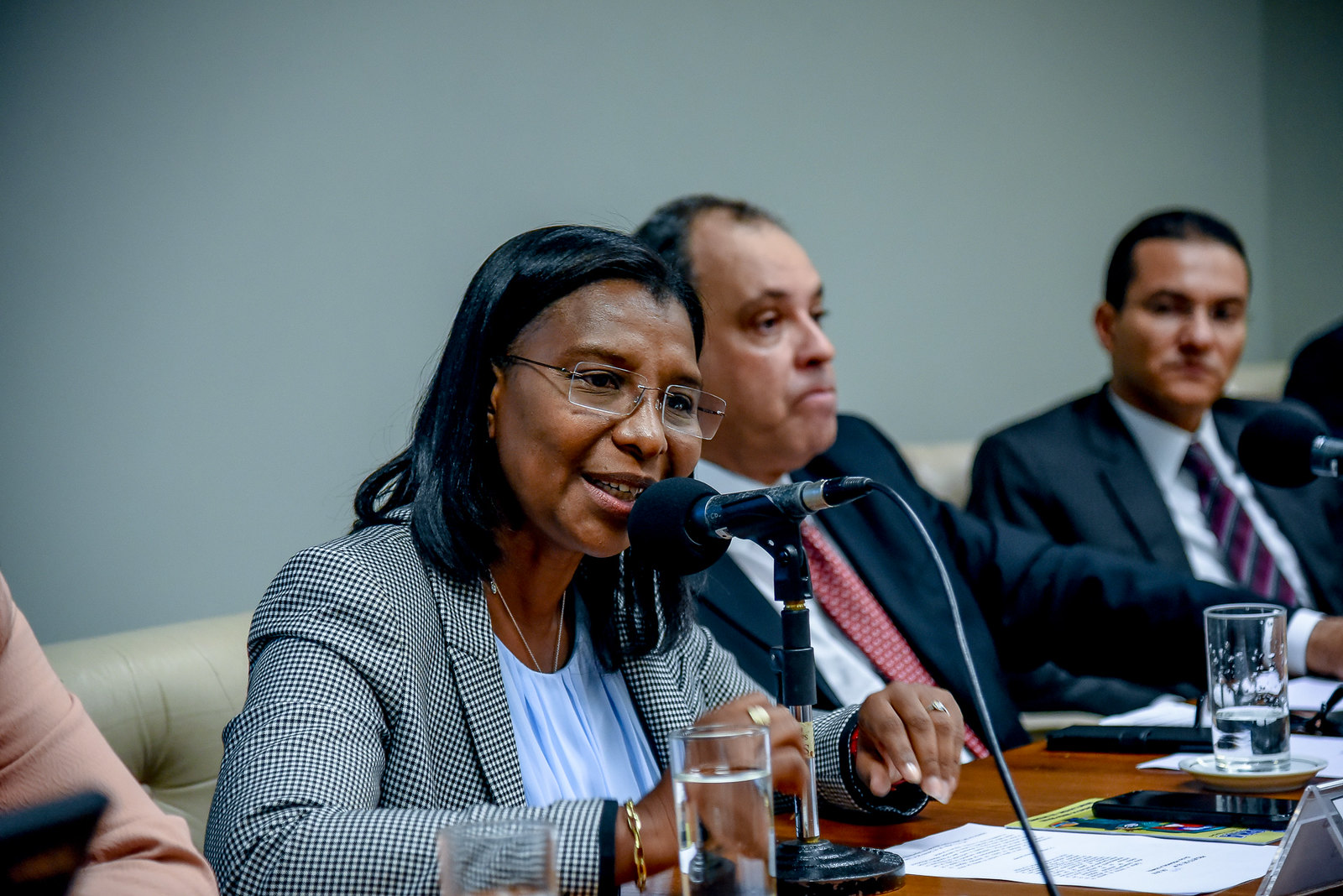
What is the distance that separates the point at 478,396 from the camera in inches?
62.3

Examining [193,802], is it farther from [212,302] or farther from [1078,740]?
[1078,740]

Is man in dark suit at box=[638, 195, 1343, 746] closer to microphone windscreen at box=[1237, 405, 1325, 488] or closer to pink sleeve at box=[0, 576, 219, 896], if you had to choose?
microphone windscreen at box=[1237, 405, 1325, 488]

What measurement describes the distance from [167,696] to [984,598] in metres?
1.59

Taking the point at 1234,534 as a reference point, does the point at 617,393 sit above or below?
above

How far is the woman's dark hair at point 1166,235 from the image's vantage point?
133 inches

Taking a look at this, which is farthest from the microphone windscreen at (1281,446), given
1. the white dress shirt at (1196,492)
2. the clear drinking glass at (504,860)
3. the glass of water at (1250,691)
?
the clear drinking glass at (504,860)

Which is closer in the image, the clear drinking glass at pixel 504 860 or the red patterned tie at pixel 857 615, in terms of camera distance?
the clear drinking glass at pixel 504 860

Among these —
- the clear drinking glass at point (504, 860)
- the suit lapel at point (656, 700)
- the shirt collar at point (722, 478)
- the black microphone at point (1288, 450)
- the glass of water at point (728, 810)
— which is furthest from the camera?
the shirt collar at point (722, 478)

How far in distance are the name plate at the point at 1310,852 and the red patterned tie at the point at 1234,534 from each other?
217cm

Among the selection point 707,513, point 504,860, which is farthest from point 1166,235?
point 504,860

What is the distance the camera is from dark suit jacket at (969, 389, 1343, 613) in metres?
3.12

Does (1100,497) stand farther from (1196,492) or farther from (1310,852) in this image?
(1310,852)

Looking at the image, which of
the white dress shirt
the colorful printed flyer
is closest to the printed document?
the colorful printed flyer

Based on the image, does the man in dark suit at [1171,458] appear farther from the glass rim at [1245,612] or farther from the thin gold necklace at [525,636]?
the thin gold necklace at [525,636]
